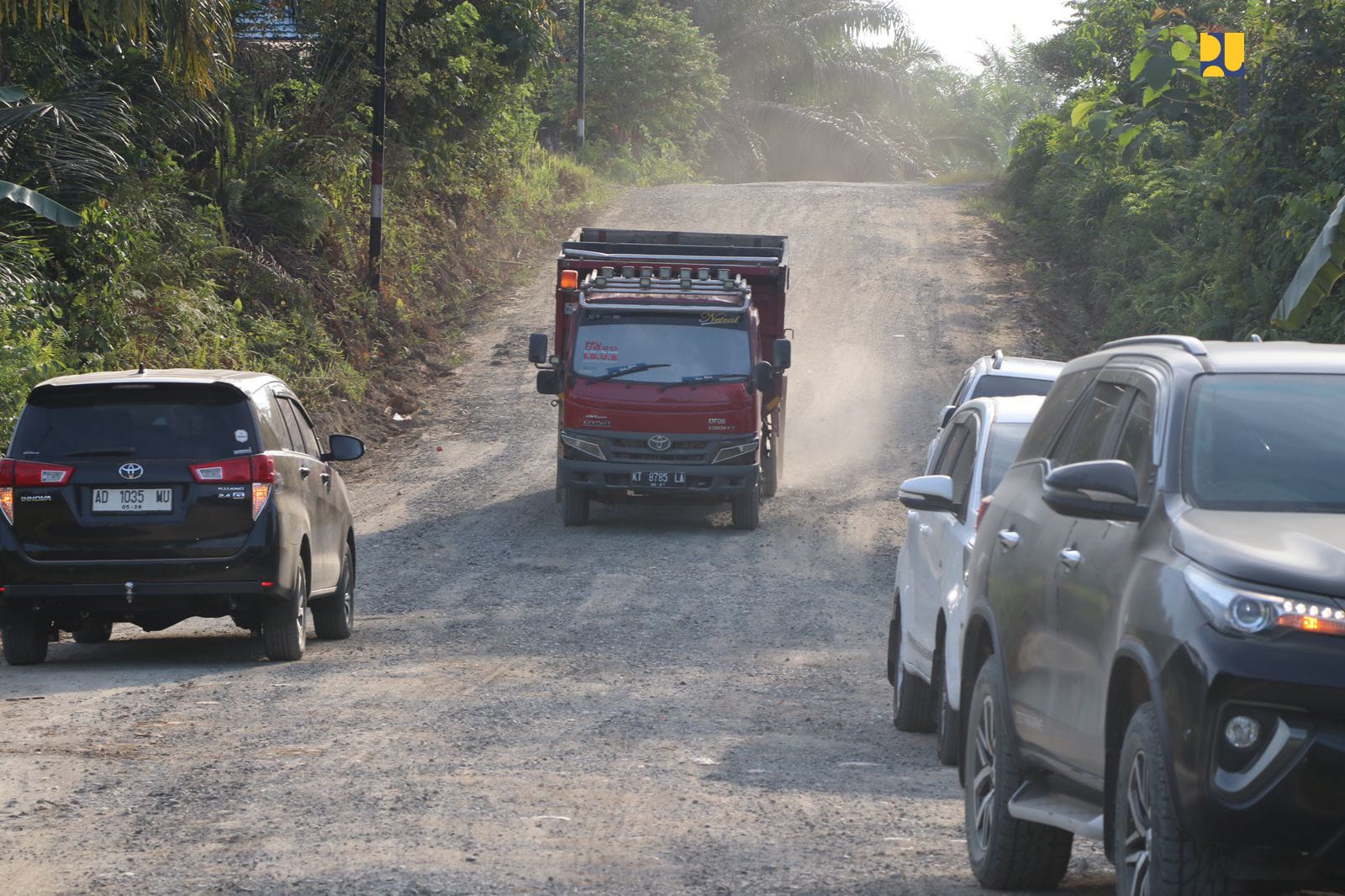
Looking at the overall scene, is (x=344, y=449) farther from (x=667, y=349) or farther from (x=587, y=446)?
(x=667, y=349)

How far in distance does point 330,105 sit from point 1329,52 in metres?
16.3

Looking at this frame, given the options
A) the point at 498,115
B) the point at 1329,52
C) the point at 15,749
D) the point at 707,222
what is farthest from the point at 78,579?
the point at 707,222

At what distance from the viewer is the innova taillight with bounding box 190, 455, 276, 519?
33.9 ft

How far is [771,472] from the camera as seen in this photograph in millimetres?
20203

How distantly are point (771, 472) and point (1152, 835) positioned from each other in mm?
16057

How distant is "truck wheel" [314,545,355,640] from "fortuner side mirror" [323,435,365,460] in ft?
2.49

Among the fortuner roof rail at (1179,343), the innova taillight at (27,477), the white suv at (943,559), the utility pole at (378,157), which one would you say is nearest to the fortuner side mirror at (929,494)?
the white suv at (943,559)

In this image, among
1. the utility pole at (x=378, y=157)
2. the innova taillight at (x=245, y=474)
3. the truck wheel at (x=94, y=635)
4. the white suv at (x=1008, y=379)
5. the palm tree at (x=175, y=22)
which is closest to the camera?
the innova taillight at (x=245, y=474)

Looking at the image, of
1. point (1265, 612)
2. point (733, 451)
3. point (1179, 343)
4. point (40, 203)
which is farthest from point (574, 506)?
point (1265, 612)

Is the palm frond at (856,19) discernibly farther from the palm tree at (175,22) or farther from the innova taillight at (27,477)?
the innova taillight at (27,477)

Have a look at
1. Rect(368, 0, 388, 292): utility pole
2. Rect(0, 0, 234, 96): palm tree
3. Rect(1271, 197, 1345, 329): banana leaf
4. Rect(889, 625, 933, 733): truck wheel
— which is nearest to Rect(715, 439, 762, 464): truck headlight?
Rect(0, 0, 234, 96): palm tree

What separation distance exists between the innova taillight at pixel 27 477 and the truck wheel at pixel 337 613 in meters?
2.33

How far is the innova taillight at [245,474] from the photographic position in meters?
10.3

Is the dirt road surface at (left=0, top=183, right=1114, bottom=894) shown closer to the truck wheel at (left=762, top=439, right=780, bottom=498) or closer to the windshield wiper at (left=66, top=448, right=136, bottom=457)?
the truck wheel at (left=762, top=439, right=780, bottom=498)
